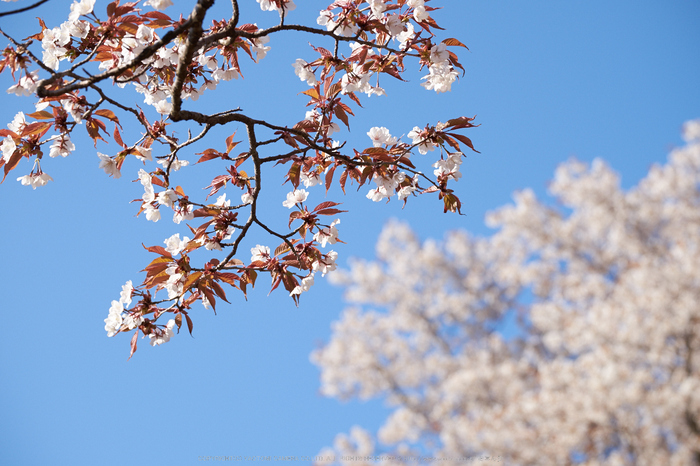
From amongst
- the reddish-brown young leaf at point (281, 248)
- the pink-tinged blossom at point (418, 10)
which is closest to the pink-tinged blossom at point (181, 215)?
the reddish-brown young leaf at point (281, 248)

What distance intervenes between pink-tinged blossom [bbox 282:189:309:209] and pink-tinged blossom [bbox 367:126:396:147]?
13.2 inches

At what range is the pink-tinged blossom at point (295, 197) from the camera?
66.5 inches

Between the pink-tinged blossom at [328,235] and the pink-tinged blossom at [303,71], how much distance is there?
551 millimetres

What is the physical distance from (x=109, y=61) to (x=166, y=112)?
25cm

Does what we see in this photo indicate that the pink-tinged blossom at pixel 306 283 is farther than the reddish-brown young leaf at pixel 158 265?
Yes

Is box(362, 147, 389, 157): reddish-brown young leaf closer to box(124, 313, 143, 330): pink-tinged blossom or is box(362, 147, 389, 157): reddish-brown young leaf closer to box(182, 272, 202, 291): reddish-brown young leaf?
box(182, 272, 202, 291): reddish-brown young leaf

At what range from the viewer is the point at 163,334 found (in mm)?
1658

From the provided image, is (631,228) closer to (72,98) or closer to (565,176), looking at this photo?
(565,176)

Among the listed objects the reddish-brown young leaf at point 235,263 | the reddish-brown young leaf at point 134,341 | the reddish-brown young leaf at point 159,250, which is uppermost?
the reddish-brown young leaf at point 159,250

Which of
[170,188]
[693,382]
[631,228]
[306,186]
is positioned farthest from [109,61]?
[631,228]

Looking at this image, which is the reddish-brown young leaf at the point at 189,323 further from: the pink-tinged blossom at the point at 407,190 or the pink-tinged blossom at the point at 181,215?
the pink-tinged blossom at the point at 407,190

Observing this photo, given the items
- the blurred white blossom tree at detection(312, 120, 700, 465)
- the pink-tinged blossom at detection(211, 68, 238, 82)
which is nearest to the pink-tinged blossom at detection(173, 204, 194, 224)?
the pink-tinged blossom at detection(211, 68, 238, 82)

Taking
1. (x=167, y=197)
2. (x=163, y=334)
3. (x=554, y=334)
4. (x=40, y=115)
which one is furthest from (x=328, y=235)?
(x=554, y=334)

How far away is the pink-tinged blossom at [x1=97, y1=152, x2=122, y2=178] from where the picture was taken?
1551 millimetres
